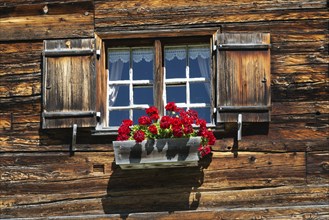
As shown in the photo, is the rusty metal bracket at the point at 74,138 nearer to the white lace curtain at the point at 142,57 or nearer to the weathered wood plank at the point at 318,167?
the white lace curtain at the point at 142,57

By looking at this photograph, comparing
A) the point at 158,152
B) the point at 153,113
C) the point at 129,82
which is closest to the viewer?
the point at 158,152

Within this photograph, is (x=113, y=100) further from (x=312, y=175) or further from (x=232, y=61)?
(x=312, y=175)

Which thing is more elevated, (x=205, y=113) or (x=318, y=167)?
(x=205, y=113)

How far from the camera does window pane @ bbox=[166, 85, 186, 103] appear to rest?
38.2 ft

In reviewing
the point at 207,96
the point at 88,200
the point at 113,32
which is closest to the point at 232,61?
the point at 207,96

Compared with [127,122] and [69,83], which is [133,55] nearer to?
[69,83]

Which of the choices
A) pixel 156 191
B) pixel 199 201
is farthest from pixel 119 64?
pixel 199 201

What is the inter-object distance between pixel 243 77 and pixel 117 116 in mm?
1666

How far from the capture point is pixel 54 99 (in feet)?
37.4

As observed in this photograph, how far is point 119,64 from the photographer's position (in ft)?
38.6

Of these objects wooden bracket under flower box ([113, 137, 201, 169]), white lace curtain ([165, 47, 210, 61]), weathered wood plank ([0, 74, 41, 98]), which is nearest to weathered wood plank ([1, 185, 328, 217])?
wooden bracket under flower box ([113, 137, 201, 169])

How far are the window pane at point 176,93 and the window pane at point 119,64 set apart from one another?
0.58 meters

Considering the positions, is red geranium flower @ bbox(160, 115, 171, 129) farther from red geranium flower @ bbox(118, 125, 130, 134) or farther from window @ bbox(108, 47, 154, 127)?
Answer: window @ bbox(108, 47, 154, 127)

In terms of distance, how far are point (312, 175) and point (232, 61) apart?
66.0 inches
